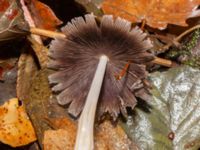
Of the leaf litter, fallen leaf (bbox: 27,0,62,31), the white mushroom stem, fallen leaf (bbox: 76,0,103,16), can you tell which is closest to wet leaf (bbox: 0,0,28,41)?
the leaf litter

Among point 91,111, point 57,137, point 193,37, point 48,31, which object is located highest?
point 193,37

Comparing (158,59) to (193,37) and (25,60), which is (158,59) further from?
(25,60)

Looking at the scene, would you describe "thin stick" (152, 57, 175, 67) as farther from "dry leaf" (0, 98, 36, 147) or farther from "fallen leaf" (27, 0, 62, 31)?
"dry leaf" (0, 98, 36, 147)

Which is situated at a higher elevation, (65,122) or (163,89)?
(163,89)

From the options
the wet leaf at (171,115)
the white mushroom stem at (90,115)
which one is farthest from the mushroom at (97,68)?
the wet leaf at (171,115)

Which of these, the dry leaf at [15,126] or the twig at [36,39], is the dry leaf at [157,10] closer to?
the twig at [36,39]

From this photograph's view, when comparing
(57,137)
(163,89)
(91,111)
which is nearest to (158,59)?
(163,89)
